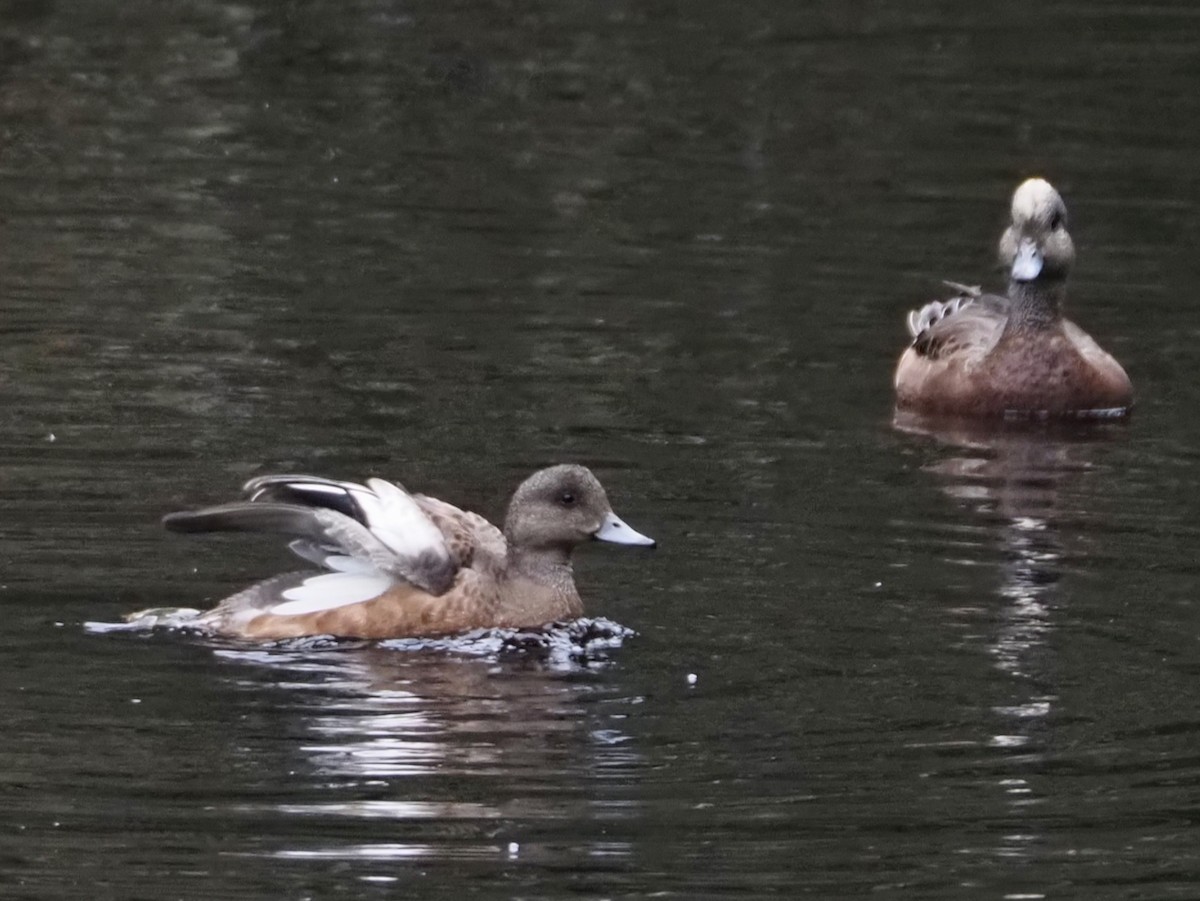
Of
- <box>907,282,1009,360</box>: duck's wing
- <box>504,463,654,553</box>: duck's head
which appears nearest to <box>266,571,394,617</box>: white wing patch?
<box>504,463,654,553</box>: duck's head

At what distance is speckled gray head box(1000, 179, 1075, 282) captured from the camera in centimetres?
1366

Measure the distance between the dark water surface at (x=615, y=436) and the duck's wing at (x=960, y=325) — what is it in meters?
0.30

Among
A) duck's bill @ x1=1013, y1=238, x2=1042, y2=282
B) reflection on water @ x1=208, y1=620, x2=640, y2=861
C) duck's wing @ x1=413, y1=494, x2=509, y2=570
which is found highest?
duck's bill @ x1=1013, y1=238, x2=1042, y2=282

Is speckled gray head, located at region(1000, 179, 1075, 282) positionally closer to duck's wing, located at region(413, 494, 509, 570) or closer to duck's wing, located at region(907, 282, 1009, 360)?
duck's wing, located at region(907, 282, 1009, 360)

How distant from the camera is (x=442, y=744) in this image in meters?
7.88

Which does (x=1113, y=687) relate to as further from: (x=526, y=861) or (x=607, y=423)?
(x=607, y=423)

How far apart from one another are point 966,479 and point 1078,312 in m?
3.75

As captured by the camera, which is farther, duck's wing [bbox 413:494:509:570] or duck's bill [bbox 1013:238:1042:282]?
duck's bill [bbox 1013:238:1042:282]

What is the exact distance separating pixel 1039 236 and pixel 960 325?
0.58 m

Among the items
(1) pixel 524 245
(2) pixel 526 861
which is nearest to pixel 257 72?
(1) pixel 524 245

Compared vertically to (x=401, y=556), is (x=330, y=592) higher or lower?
lower

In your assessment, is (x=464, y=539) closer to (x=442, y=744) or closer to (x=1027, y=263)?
(x=442, y=744)

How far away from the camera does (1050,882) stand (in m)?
6.85

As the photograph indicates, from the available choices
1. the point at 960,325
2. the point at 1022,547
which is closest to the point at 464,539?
the point at 1022,547
